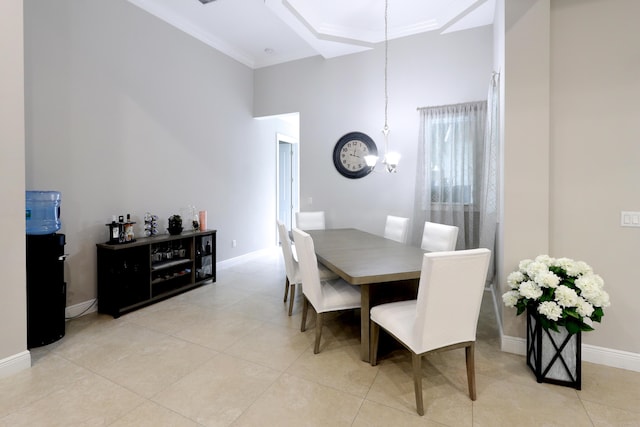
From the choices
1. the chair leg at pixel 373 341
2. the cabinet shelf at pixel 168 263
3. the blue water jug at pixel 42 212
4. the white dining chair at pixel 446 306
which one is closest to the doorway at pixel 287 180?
the cabinet shelf at pixel 168 263

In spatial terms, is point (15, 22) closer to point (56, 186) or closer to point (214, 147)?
point (56, 186)

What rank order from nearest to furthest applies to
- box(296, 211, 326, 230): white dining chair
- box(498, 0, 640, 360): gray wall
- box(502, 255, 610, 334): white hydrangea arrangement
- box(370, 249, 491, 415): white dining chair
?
box(370, 249, 491, 415): white dining chair < box(502, 255, 610, 334): white hydrangea arrangement < box(498, 0, 640, 360): gray wall < box(296, 211, 326, 230): white dining chair

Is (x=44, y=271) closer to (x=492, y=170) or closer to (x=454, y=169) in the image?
(x=492, y=170)

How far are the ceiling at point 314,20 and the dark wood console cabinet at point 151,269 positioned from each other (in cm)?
283

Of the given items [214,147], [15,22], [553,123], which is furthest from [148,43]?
[553,123]

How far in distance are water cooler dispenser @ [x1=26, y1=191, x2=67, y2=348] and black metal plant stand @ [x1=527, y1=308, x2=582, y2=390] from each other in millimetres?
3647

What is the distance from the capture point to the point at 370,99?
14.8 feet

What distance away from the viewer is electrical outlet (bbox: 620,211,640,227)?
6.95 ft

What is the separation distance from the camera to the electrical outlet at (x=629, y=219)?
2.12 metres

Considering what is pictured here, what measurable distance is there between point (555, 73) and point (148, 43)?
4248mm

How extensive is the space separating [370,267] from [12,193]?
2.52 m

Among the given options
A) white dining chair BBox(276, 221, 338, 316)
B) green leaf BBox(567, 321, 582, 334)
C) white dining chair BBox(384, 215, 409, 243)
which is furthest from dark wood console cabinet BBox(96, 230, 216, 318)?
green leaf BBox(567, 321, 582, 334)

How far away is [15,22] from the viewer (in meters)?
2.06

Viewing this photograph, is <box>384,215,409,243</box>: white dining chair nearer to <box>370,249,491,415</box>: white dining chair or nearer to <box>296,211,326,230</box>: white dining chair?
<box>296,211,326,230</box>: white dining chair
